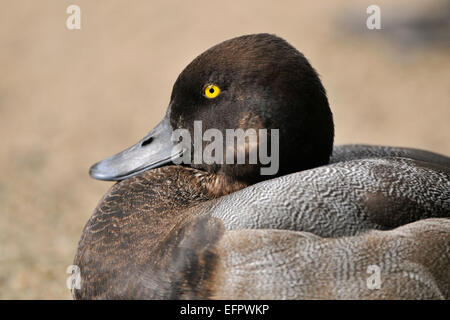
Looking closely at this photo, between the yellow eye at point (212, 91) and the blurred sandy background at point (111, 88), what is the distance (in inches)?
49.8

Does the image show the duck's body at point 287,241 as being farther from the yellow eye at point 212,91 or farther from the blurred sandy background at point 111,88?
the blurred sandy background at point 111,88

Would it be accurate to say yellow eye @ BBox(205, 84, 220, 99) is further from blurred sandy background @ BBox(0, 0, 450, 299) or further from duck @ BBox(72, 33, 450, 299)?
blurred sandy background @ BBox(0, 0, 450, 299)

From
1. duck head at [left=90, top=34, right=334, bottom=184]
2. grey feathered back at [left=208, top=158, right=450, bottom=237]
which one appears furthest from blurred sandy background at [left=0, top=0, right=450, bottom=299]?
grey feathered back at [left=208, top=158, right=450, bottom=237]

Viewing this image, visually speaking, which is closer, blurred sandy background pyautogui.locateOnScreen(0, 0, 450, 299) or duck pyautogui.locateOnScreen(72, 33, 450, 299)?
duck pyautogui.locateOnScreen(72, 33, 450, 299)

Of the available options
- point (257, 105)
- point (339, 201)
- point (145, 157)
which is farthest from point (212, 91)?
point (339, 201)

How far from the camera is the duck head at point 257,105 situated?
5.96ft

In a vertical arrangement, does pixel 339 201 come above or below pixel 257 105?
below

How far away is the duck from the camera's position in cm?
157

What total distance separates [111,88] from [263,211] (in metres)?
3.64

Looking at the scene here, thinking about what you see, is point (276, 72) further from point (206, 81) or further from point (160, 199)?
point (160, 199)

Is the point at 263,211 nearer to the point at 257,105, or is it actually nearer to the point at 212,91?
the point at 257,105

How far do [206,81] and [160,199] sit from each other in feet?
1.27

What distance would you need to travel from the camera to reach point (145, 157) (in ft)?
6.97

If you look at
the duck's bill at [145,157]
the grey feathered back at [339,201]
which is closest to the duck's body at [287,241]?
the grey feathered back at [339,201]
